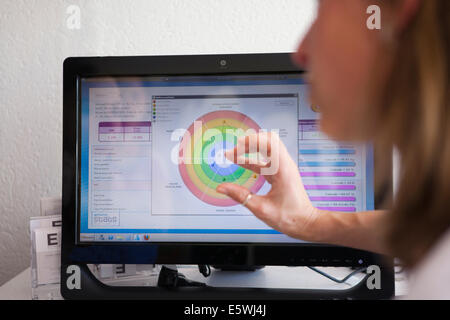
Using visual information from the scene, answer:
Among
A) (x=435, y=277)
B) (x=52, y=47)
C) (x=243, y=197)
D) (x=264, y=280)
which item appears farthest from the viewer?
(x=52, y=47)

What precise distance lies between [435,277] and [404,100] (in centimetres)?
12

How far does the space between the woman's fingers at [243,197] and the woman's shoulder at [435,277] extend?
0.39m

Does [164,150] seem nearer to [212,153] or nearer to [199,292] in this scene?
[212,153]

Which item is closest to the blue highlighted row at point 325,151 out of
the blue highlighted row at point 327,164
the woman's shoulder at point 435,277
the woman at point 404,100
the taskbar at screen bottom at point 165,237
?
the blue highlighted row at point 327,164

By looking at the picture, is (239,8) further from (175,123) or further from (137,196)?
(137,196)

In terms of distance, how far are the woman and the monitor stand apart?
39 centimetres

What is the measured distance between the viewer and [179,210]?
630 mm

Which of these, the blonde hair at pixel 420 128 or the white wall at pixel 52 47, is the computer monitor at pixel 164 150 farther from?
the blonde hair at pixel 420 128

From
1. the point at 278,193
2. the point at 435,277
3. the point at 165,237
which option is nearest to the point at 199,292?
the point at 165,237

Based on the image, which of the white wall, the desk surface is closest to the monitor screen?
the desk surface

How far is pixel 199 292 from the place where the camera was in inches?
25.1

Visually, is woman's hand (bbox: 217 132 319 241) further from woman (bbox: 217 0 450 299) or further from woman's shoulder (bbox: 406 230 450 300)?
woman's shoulder (bbox: 406 230 450 300)

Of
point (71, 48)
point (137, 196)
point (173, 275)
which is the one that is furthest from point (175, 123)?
point (71, 48)

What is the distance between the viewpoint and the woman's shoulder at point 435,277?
20 centimetres
